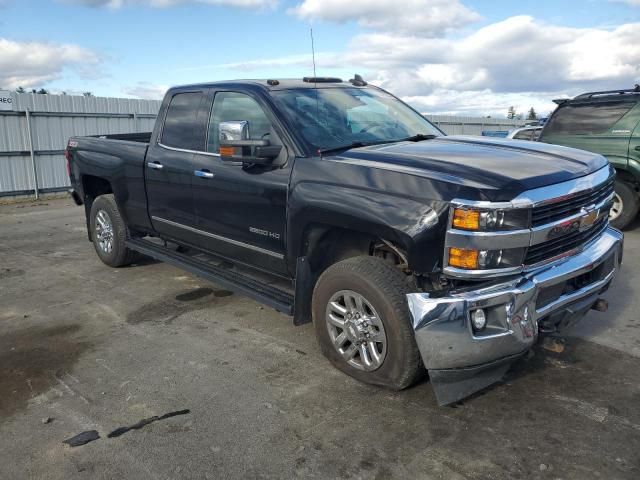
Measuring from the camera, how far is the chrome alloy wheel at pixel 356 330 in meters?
3.39

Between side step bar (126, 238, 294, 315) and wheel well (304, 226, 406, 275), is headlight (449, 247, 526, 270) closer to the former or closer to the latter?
wheel well (304, 226, 406, 275)

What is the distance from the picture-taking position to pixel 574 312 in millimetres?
3369

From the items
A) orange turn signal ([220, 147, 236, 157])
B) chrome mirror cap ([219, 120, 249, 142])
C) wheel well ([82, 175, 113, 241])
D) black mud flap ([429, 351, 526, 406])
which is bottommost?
black mud flap ([429, 351, 526, 406])

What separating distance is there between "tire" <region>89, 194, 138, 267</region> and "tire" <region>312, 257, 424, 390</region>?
10.7 ft

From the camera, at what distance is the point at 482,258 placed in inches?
115

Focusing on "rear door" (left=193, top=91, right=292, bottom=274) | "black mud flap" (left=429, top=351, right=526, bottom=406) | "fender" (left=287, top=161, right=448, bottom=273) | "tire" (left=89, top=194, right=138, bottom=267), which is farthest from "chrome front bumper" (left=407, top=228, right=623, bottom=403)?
"tire" (left=89, top=194, right=138, bottom=267)

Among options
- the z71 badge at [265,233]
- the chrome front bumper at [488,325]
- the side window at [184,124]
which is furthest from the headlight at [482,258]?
the side window at [184,124]

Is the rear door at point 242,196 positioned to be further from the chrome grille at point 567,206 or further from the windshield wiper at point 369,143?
the chrome grille at point 567,206

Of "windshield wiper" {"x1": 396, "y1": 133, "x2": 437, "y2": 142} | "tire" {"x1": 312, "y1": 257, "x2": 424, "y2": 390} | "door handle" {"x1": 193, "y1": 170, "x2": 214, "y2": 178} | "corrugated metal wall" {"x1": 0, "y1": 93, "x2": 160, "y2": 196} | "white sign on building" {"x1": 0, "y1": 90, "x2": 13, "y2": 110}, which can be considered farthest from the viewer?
"corrugated metal wall" {"x1": 0, "y1": 93, "x2": 160, "y2": 196}

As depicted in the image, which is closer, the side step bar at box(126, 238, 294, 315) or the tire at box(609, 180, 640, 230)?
the side step bar at box(126, 238, 294, 315)

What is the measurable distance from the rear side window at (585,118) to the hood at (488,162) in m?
4.58

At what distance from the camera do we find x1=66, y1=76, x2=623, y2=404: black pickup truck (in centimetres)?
296

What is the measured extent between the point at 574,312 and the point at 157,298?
377 cm

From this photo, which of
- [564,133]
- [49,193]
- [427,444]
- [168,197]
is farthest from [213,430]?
[49,193]
